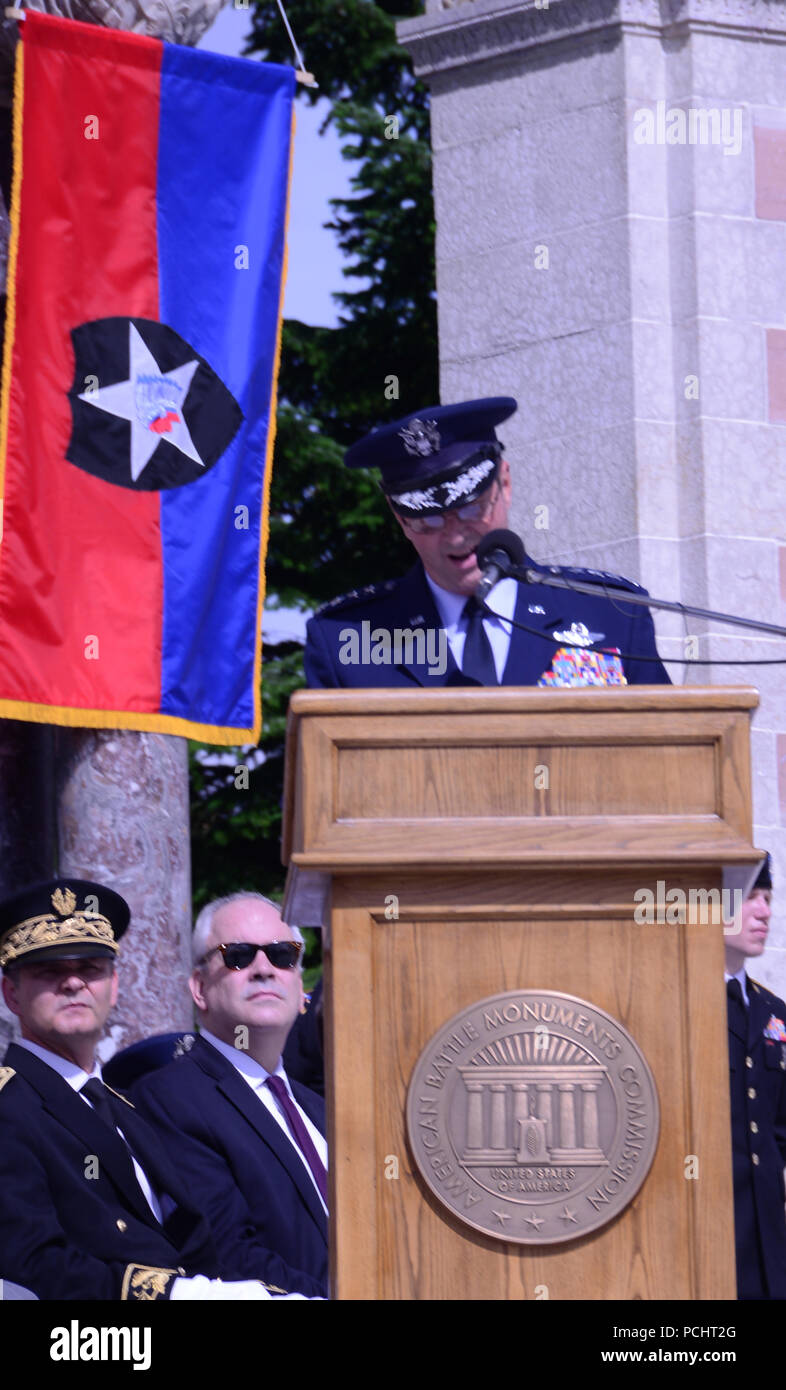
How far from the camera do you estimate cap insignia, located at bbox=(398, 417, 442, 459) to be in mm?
4027

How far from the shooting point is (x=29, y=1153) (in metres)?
4.38

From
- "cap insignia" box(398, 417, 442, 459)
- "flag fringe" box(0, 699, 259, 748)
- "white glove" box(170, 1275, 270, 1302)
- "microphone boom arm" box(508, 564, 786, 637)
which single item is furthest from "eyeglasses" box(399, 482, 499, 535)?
"flag fringe" box(0, 699, 259, 748)

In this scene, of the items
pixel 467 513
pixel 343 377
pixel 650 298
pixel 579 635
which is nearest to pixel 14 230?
pixel 650 298

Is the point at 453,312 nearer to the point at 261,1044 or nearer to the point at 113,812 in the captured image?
the point at 113,812

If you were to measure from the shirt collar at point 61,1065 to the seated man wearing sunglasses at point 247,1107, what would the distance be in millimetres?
296

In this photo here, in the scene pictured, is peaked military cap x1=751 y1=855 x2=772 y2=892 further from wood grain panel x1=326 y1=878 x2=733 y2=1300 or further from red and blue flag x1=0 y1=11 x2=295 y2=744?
wood grain panel x1=326 y1=878 x2=733 y2=1300

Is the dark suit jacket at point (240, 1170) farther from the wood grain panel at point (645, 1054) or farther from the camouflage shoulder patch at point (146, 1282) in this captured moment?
the wood grain panel at point (645, 1054)

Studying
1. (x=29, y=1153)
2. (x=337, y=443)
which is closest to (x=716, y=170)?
(x=29, y=1153)

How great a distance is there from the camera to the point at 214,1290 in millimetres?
4211

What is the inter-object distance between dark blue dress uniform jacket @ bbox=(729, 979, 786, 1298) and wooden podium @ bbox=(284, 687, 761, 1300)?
2244mm

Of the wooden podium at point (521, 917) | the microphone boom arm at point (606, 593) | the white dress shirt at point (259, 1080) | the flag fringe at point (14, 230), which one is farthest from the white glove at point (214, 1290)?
the flag fringe at point (14, 230)

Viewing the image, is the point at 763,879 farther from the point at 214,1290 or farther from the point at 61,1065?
the point at 214,1290

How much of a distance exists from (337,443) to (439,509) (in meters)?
13.9
